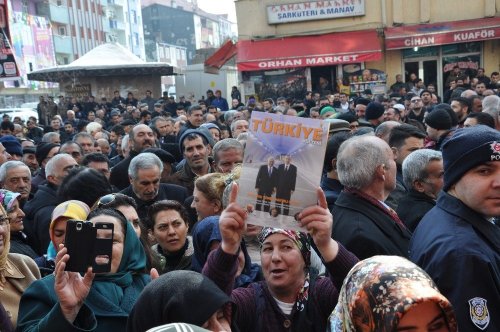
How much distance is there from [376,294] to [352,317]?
136 mm

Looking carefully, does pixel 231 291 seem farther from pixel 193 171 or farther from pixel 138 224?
pixel 193 171

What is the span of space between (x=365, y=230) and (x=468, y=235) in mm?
690

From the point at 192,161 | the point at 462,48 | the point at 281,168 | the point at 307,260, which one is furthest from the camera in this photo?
the point at 462,48

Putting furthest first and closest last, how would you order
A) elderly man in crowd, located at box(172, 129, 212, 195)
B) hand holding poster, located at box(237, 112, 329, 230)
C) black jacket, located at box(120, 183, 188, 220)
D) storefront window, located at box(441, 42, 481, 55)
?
storefront window, located at box(441, 42, 481, 55), elderly man in crowd, located at box(172, 129, 212, 195), black jacket, located at box(120, 183, 188, 220), hand holding poster, located at box(237, 112, 329, 230)

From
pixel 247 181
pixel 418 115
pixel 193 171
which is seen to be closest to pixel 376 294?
pixel 247 181

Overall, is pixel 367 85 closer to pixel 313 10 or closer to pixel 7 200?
pixel 313 10

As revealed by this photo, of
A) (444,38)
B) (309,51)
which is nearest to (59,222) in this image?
(309,51)

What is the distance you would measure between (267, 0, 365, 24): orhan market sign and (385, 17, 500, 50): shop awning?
5.22 ft

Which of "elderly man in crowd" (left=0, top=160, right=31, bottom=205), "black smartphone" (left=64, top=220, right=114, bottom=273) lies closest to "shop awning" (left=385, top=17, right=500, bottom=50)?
"elderly man in crowd" (left=0, top=160, right=31, bottom=205)

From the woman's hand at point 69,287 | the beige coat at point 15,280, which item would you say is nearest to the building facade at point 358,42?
the beige coat at point 15,280

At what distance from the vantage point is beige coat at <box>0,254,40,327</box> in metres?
3.22

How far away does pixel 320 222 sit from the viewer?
2324 millimetres

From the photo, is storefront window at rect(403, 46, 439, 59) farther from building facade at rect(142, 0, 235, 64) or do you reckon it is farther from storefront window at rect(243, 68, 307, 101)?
building facade at rect(142, 0, 235, 64)

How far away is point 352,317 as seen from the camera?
200 centimetres
